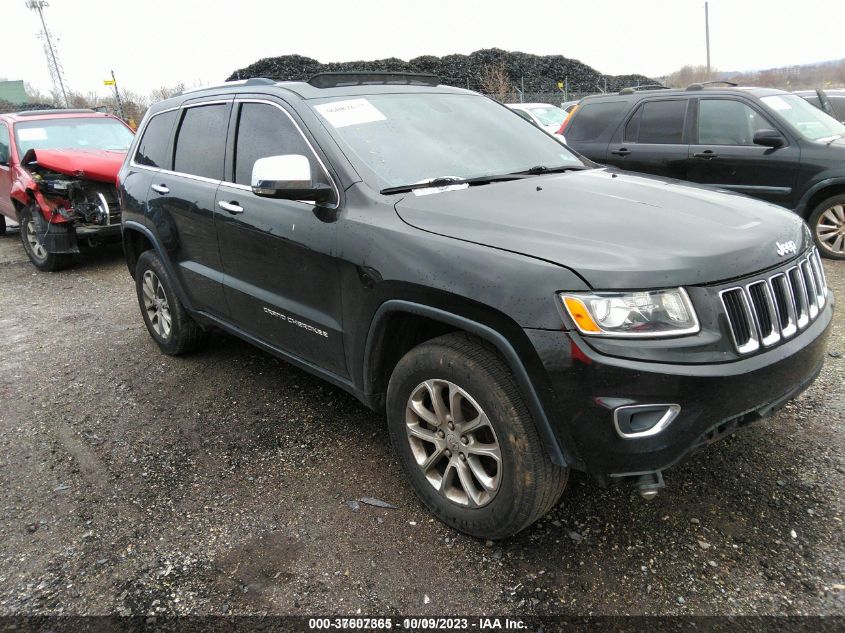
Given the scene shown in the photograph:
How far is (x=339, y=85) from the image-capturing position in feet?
11.1

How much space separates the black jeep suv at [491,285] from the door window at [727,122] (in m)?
3.98

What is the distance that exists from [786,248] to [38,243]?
8.22 m

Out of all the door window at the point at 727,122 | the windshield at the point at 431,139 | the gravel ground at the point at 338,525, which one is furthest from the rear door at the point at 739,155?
the windshield at the point at 431,139

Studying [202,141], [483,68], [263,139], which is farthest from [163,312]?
[483,68]

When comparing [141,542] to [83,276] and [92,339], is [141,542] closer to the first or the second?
[92,339]

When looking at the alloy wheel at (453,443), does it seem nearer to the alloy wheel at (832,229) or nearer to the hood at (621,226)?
the hood at (621,226)

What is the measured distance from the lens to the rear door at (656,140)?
695 centimetres

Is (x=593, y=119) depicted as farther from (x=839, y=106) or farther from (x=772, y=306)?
(x=772, y=306)

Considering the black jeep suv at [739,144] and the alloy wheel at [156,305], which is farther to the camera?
the black jeep suv at [739,144]

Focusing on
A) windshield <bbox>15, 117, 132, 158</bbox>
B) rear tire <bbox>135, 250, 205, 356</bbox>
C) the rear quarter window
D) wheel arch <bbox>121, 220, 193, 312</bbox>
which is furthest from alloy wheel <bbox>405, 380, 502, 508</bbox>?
windshield <bbox>15, 117, 132, 158</bbox>

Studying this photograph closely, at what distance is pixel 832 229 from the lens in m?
6.31

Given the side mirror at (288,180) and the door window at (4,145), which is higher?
the door window at (4,145)

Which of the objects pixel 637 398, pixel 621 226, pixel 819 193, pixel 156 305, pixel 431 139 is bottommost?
pixel 819 193

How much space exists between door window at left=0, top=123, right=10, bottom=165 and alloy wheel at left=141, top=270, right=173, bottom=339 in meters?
5.32
